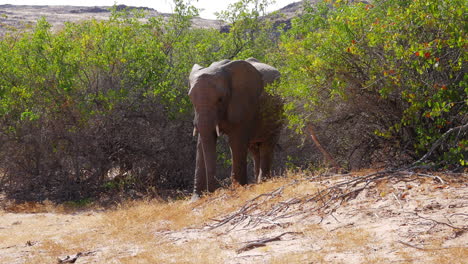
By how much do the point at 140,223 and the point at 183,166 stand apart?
5.51 m

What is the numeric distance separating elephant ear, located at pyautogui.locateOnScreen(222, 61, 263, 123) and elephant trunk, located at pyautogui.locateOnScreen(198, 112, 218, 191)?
769 millimetres

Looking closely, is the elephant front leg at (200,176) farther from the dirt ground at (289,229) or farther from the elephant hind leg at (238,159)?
the dirt ground at (289,229)

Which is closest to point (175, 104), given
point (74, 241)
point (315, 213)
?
point (74, 241)

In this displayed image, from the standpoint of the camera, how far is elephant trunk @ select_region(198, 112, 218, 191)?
1173cm

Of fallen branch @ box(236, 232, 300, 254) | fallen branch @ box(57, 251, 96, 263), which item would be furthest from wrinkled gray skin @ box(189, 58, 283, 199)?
fallen branch @ box(236, 232, 300, 254)

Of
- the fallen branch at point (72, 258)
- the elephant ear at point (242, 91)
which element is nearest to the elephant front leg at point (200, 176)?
the elephant ear at point (242, 91)

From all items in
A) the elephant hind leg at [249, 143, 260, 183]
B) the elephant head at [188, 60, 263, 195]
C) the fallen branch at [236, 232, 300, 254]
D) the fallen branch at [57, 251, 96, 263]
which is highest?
the elephant head at [188, 60, 263, 195]

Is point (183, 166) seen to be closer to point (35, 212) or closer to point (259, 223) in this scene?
point (35, 212)

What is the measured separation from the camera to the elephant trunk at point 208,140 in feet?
38.5

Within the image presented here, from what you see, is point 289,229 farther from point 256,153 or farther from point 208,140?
point 256,153

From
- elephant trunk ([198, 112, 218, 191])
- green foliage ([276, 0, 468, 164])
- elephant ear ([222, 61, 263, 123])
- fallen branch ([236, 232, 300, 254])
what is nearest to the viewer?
fallen branch ([236, 232, 300, 254])

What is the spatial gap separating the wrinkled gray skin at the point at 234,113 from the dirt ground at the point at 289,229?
53.6 inches

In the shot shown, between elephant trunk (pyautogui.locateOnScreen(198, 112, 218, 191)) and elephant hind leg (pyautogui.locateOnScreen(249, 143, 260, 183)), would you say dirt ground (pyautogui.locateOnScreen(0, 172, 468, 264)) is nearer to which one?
elephant trunk (pyautogui.locateOnScreen(198, 112, 218, 191))

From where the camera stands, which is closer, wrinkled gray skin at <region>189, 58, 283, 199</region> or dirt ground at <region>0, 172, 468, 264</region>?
dirt ground at <region>0, 172, 468, 264</region>
